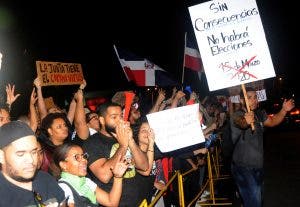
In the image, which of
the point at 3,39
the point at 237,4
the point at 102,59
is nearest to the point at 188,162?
the point at 237,4

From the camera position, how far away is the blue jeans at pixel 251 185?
21.6ft

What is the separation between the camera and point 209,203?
342 inches

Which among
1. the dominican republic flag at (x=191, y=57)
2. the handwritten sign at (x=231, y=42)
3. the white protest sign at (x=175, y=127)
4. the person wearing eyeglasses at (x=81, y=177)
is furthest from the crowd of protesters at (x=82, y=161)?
the dominican republic flag at (x=191, y=57)

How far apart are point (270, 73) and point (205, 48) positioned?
1.12 meters

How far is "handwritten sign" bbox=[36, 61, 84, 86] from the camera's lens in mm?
7270

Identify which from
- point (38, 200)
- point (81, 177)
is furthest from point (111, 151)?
point (38, 200)

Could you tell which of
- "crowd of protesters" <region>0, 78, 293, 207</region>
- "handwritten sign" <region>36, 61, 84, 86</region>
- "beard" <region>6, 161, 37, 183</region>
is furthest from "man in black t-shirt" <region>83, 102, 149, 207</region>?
"handwritten sign" <region>36, 61, 84, 86</region>

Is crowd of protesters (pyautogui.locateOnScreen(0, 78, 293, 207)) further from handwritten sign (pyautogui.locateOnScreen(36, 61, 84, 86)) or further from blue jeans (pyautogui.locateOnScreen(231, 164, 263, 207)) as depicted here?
blue jeans (pyautogui.locateOnScreen(231, 164, 263, 207))

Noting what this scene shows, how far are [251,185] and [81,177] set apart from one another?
3629 mm

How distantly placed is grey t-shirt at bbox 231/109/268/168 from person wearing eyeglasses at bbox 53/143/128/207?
3.13m

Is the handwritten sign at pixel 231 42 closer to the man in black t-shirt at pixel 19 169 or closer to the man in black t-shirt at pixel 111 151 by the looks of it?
the man in black t-shirt at pixel 111 151

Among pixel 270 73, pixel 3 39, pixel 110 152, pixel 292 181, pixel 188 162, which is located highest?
pixel 3 39

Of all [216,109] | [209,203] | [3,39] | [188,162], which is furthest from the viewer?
[3,39]

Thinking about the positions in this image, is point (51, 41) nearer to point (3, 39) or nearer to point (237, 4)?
point (3, 39)
